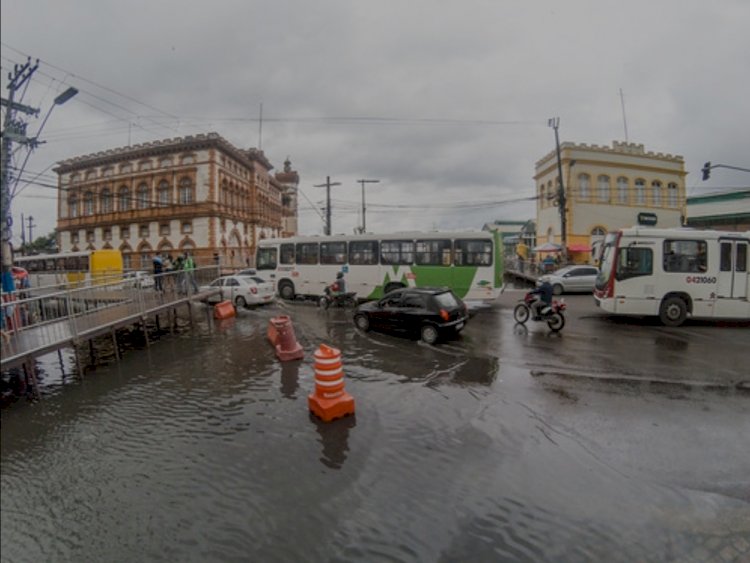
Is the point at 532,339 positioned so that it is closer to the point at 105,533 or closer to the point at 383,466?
the point at 383,466

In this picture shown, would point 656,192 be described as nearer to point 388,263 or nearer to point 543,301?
point 388,263

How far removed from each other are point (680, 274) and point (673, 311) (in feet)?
4.11

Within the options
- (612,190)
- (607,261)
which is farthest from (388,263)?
(612,190)

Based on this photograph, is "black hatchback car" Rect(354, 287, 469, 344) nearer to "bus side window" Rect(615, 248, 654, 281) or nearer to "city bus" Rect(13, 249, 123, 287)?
"bus side window" Rect(615, 248, 654, 281)

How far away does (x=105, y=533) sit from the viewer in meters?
3.64

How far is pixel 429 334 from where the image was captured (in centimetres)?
1143

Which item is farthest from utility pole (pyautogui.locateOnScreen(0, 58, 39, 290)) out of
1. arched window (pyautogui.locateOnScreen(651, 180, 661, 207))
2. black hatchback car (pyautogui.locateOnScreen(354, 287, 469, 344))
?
arched window (pyautogui.locateOnScreen(651, 180, 661, 207))

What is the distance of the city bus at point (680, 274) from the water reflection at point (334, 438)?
37.5 ft

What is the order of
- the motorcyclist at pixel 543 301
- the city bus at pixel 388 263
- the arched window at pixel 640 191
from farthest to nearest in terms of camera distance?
1. the arched window at pixel 640 191
2. the city bus at pixel 388 263
3. the motorcyclist at pixel 543 301

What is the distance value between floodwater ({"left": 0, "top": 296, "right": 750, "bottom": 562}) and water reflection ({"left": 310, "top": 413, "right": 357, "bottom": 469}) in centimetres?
3

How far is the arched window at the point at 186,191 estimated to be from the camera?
41188 mm

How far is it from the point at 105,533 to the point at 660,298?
15685 mm

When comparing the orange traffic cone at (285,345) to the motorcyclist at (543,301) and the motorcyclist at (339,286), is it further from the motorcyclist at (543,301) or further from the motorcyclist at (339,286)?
the motorcyclist at (543,301)

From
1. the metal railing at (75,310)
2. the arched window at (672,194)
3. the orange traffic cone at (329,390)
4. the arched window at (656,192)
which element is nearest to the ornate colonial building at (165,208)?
the metal railing at (75,310)
